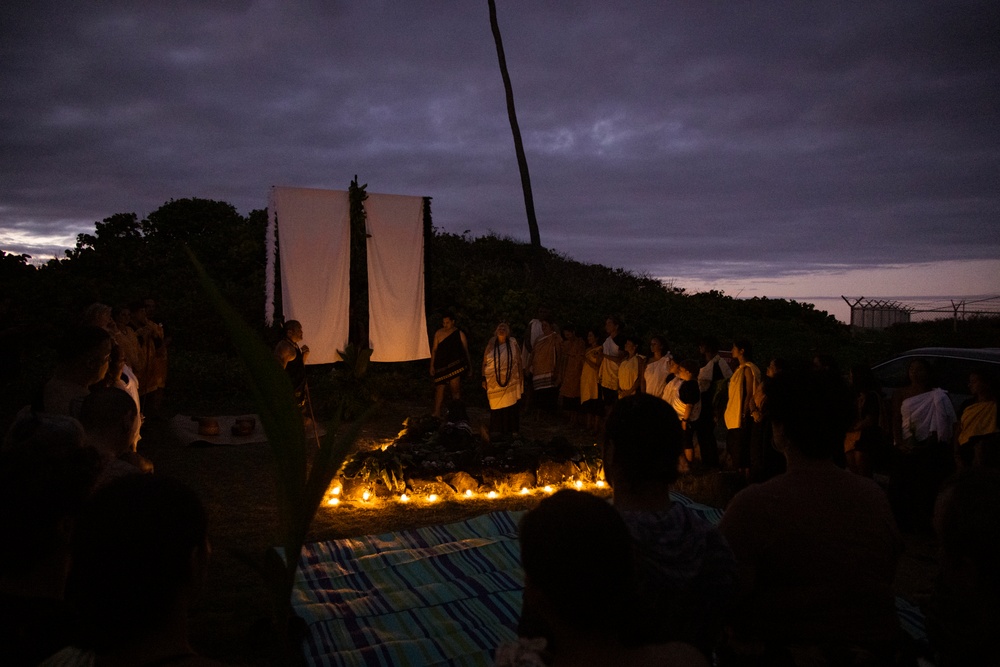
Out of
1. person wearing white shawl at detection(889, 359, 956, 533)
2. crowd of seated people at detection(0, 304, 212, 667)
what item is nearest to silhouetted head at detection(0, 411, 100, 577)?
crowd of seated people at detection(0, 304, 212, 667)

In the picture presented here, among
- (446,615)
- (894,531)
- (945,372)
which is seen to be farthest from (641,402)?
(945,372)

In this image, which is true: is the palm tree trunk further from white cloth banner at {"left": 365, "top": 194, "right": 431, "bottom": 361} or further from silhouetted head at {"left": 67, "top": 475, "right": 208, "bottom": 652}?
silhouetted head at {"left": 67, "top": 475, "right": 208, "bottom": 652}

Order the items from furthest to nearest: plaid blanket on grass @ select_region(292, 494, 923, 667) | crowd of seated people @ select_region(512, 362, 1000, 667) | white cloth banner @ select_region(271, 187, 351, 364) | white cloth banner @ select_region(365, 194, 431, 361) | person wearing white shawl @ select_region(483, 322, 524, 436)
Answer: person wearing white shawl @ select_region(483, 322, 524, 436), white cloth banner @ select_region(365, 194, 431, 361), white cloth banner @ select_region(271, 187, 351, 364), plaid blanket on grass @ select_region(292, 494, 923, 667), crowd of seated people @ select_region(512, 362, 1000, 667)

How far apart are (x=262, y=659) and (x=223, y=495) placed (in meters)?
3.34

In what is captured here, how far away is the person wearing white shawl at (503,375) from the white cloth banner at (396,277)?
1.04 metres

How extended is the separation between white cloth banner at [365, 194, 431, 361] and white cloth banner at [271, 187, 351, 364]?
48 cm

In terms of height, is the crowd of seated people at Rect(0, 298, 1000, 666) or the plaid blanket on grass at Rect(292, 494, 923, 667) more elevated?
the crowd of seated people at Rect(0, 298, 1000, 666)

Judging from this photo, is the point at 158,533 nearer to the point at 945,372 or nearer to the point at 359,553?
the point at 359,553

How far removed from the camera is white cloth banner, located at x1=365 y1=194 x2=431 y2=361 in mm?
8078

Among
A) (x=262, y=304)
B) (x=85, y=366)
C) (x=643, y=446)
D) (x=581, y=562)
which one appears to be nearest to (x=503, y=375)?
(x=85, y=366)

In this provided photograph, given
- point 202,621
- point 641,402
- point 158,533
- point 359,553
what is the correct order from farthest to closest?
point 359,553 → point 202,621 → point 641,402 → point 158,533

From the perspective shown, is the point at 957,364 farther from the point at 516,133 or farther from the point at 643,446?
the point at 516,133

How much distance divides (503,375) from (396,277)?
2.03 m

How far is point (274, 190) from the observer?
7125 millimetres
